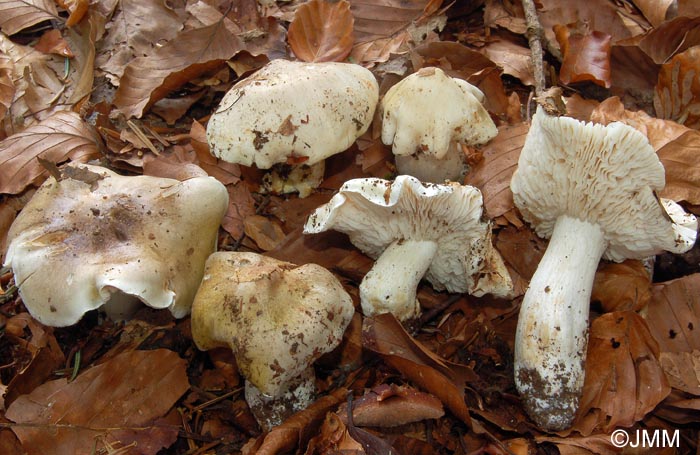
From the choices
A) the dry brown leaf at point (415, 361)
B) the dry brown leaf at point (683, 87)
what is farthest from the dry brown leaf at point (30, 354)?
the dry brown leaf at point (683, 87)

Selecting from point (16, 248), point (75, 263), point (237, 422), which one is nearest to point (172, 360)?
point (237, 422)

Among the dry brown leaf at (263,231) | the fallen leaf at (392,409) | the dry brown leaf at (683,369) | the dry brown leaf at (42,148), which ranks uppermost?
the dry brown leaf at (42,148)

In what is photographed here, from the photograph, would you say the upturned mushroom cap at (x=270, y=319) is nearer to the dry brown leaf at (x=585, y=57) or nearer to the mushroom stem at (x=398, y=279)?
the mushroom stem at (x=398, y=279)

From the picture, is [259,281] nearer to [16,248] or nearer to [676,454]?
[16,248]

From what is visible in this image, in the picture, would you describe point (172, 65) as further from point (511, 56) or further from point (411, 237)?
point (511, 56)

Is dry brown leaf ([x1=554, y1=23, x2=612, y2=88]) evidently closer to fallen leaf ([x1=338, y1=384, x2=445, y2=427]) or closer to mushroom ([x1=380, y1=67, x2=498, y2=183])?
mushroom ([x1=380, y1=67, x2=498, y2=183])

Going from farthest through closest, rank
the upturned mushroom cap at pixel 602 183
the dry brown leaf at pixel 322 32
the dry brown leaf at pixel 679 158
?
the dry brown leaf at pixel 322 32 < the dry brown leaf at pixel 679 158 < the upturned mushroom cap at pixel 602 183
